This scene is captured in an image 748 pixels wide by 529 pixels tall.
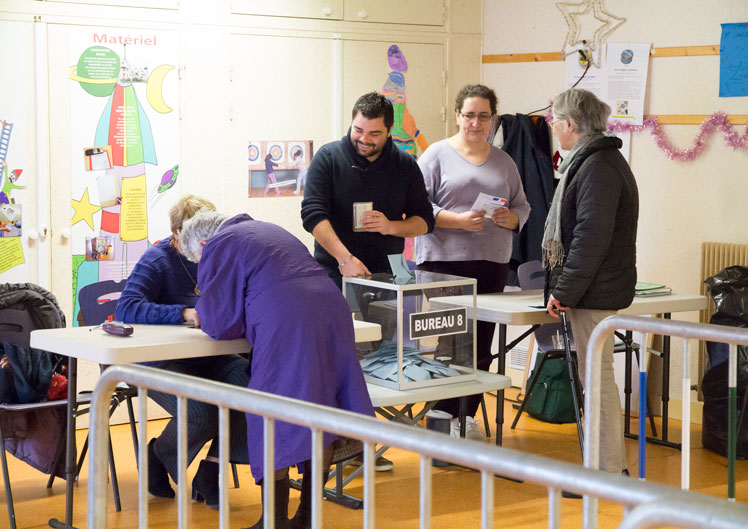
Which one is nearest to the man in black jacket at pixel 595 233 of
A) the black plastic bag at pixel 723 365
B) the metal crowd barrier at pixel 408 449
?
the black plastic bag at pixel 723 365

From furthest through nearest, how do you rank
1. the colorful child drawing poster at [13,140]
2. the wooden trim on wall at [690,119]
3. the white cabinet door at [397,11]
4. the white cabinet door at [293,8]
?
the white cabinet door at [397,11]
the white cabinet door at [293,8]
the wooden trim on wall at [690,119]
the colorful child drawing poster at [13,140]

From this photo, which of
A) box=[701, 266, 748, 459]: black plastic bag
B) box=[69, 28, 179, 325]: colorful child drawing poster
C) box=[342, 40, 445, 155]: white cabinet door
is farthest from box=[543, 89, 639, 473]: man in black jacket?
box=[69, 28, 179, 325]: colorful child drawing poster

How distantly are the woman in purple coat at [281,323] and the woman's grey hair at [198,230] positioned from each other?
4.7 inches

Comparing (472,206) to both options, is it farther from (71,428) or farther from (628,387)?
(71,428)

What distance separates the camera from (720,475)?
15.0 feet

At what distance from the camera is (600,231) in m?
3.94

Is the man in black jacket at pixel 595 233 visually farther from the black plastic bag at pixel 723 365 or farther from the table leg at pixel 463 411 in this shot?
the black plastic bag at pixel 723 365

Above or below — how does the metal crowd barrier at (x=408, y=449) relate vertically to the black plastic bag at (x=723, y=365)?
above

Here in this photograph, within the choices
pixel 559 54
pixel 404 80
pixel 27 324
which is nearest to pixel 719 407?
pixel 559 54

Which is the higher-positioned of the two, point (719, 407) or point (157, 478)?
point (719, 407)

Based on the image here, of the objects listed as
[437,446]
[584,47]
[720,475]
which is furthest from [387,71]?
[437,446]

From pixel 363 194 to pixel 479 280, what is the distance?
31.5 inches

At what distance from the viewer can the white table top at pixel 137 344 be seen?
10.7ft

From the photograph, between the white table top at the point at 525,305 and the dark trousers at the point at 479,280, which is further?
the dark trousers at the point at 479,280
